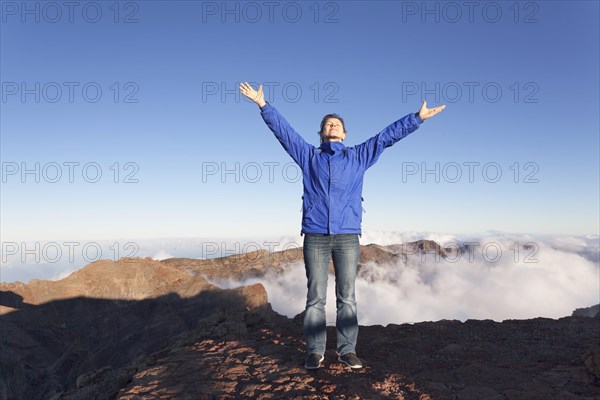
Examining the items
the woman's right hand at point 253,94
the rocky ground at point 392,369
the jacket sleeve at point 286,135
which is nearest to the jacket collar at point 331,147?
the jacket sleeve at point 286,135

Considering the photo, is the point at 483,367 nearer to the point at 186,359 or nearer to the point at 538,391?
the point at 538,391

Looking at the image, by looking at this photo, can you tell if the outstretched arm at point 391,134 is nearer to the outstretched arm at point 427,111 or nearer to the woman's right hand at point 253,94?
the outstretched arm at point 427,111

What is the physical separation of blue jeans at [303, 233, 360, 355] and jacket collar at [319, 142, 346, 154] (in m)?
1.01

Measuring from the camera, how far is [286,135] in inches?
208

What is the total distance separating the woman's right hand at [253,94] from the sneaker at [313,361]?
10.1 ft

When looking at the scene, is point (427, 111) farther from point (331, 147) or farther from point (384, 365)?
point (384, 365)

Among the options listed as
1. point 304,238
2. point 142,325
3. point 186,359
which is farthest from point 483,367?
point 142,325

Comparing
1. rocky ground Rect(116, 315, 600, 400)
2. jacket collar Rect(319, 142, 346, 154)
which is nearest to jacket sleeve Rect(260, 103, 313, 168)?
jacket collar Rect(319, 142, 346, 154)

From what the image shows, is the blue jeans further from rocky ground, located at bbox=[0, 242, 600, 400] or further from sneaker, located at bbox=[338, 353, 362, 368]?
rocky ground, located at bbox=[0, 242, 600, 400]

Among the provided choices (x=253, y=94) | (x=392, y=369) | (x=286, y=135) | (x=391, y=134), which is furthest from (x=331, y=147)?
(x=392, y=369)

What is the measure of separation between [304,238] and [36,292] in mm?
89827

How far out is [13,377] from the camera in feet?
152

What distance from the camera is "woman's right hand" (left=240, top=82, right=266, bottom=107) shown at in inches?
206

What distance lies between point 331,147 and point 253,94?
115 centimetres
